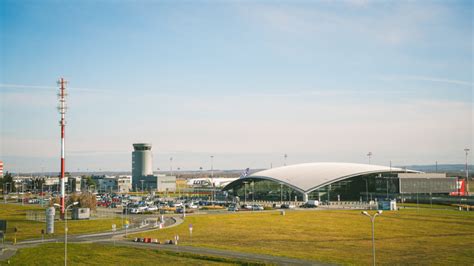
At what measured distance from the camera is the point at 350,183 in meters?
121

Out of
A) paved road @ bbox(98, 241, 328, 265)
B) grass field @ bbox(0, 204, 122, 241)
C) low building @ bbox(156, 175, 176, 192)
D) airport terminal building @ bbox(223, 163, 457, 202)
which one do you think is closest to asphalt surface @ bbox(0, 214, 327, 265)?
paved road @ bbox(98, 241, 328, 265)

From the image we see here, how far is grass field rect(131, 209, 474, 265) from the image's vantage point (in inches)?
1725

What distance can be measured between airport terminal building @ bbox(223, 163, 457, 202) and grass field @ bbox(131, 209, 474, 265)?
30495 millimetres

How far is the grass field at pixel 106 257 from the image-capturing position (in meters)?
42.3

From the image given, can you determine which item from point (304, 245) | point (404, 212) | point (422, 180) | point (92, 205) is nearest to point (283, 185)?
point (422, 180)

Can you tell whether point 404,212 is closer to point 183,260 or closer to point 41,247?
point 183,260

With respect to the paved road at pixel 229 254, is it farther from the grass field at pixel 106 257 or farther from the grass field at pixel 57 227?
the grass field at pixel 57 227

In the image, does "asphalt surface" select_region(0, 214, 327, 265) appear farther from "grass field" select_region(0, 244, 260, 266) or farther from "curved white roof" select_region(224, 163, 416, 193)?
"curved white roof" select_region(224, 163, 416, 193)

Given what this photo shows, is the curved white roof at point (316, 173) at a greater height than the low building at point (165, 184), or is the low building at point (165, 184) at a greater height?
the curved white roof at point (316, 173)

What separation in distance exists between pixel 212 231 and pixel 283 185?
6282 cm

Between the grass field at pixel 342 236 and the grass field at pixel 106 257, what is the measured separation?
5453mm

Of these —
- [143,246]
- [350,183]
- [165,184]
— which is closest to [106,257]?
[143,246]

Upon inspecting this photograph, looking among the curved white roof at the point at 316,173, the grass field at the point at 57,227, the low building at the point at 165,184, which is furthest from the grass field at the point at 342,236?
the low building at the point at 165,184

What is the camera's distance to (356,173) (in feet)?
384
